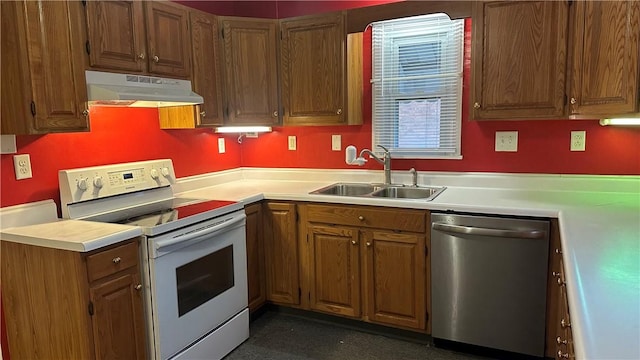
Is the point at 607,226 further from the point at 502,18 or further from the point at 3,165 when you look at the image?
the point at 3,165

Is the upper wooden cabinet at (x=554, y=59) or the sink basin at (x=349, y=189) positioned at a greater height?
the upper wooden cabinet at (x=554, y=59)

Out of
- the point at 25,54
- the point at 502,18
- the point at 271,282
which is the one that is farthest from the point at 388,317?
the point at 25,54

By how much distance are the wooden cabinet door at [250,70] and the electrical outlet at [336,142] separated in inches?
21.5

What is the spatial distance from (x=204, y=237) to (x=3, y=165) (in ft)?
3.37

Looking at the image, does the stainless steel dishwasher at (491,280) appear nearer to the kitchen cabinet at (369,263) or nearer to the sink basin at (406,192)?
the kitchen cabinet at (369,263)

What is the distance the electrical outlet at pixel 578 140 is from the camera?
8.77 feet

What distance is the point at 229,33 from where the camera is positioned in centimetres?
303

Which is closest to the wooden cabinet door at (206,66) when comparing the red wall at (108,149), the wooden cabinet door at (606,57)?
the red wall at (108,149)

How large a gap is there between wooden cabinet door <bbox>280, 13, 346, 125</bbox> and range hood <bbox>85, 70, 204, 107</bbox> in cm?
77

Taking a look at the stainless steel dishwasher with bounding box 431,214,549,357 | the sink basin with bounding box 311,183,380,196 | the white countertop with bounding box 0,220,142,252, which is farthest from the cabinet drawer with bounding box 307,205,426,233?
the white countertop with bounding box 0,220,142,252

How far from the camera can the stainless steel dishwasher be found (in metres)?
2.32

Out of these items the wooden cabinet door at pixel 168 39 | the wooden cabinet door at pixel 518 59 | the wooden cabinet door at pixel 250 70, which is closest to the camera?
the wooden cabinet door at pixel 518 59

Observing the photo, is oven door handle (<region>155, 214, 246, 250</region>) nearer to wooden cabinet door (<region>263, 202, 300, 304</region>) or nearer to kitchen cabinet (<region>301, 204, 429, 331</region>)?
wooden cabinet door (<region>263, 202, 300, 304</region>)

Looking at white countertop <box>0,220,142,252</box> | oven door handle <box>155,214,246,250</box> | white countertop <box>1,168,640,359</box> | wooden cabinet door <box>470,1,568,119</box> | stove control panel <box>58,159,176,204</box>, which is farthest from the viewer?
wooden cabinet door <box>470,1,568,119</box>
